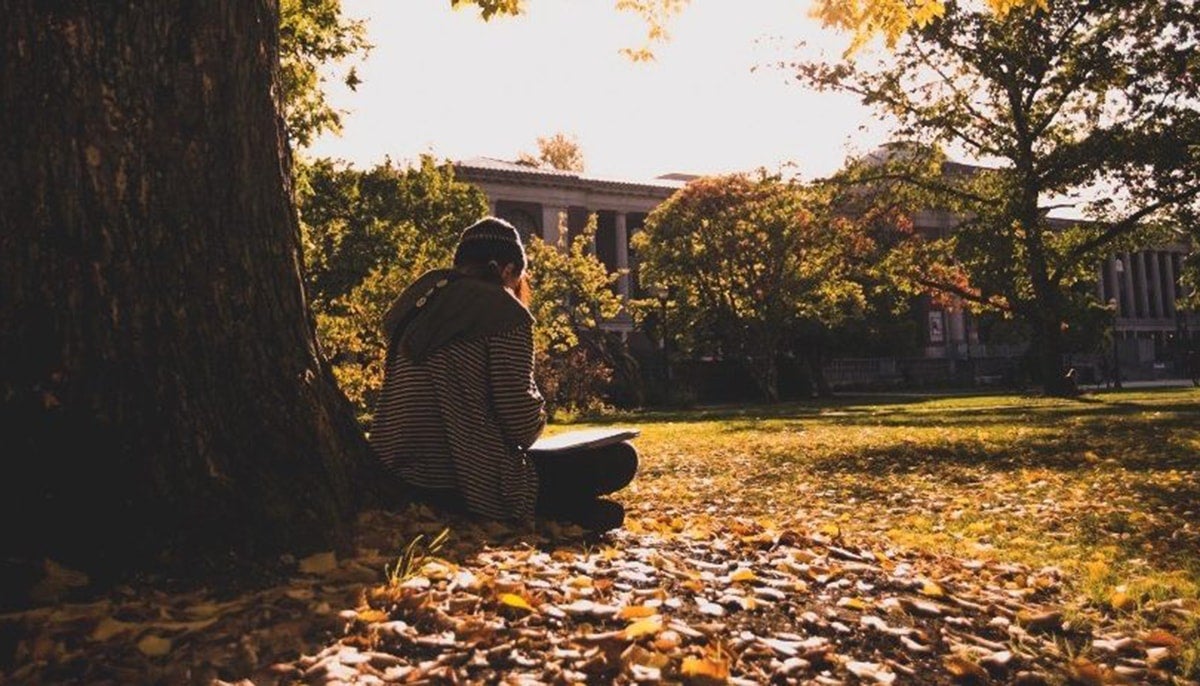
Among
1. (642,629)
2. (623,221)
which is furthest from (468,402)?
(623,221)

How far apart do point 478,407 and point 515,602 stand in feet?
4.39

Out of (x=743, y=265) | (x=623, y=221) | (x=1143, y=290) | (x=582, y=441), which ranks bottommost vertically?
(x=582, y=441)

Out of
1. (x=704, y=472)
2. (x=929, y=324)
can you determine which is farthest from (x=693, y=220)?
(x=929, y=324)

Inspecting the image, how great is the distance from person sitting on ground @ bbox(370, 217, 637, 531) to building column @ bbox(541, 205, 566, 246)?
50.8 metres

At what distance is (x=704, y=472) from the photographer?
9758 mm

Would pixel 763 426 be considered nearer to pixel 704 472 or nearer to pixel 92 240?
pixel 704 472

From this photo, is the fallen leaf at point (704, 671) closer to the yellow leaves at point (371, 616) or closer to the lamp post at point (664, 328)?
the yellow leaves at point (371, 616)

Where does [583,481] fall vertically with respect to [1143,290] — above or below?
below

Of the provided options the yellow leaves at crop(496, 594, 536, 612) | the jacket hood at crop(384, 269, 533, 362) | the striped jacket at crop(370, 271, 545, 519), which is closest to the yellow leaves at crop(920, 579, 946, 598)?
the yellow leaves at crop(496, 594, 536, 612)

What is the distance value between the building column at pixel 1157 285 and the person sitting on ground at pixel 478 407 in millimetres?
103691


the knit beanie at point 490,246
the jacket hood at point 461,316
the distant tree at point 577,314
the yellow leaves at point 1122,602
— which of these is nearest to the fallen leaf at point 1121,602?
the yellow leaves at point 1122,602

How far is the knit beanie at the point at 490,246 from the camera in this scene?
168 inches

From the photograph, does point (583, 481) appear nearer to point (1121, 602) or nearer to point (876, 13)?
point (1121, 602)

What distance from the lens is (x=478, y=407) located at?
4102mm
